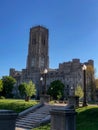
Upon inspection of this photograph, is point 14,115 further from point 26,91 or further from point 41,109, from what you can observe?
point 26,91

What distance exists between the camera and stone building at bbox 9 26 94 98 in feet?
381

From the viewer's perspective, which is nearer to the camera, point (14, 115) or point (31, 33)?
point (14, 115)

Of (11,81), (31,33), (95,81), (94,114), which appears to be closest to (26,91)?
(11,81)

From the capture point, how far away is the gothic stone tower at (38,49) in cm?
13165

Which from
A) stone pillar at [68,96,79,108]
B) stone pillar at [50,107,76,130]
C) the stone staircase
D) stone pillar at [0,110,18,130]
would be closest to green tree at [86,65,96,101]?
the stone staircase

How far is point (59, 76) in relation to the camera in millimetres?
124312

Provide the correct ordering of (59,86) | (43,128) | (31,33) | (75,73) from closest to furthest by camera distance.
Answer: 1. (43,128)
2. (59,86)
3. (75,73)
4. (31,33)

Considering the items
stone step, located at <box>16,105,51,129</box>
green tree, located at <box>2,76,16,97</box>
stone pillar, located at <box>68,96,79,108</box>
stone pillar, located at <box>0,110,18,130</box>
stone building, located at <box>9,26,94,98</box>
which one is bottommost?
stone step, located at <box>16,105,51,129</box>

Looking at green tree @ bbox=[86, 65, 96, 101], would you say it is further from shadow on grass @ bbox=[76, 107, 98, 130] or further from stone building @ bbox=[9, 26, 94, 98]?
shadow on grass @ bbox=[76, 107, 98, 130]

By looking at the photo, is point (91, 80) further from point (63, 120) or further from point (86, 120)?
point (63, 120)

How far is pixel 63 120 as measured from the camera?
23.9ft

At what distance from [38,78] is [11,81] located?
Answer: 3813 cm

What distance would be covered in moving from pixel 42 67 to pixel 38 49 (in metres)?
10.6

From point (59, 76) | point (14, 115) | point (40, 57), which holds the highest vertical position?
point (40, 57)
